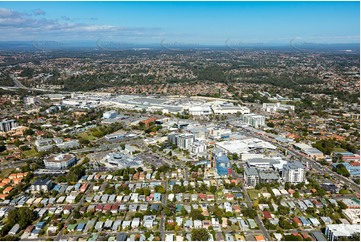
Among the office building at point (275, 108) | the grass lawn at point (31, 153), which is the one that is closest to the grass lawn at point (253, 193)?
the grass lawn at point (31, 153)

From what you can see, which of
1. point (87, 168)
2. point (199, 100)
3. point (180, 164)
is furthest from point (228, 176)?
point (199, 100)

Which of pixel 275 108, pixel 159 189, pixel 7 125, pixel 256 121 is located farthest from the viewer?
pixel 275 108

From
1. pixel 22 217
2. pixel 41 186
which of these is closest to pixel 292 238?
pixel 22 217

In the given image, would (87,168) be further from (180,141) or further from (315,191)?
(315,191)

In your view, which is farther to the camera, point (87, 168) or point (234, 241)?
point (87, 168)

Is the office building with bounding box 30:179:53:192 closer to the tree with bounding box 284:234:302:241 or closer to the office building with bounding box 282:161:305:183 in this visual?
the tree with bounding box 284:234:302:241

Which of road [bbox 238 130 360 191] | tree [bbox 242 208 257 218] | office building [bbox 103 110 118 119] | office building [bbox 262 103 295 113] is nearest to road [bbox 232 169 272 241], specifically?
tree [bbox 242 208 257 218]

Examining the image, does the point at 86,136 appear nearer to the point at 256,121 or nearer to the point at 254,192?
the point at 256,121

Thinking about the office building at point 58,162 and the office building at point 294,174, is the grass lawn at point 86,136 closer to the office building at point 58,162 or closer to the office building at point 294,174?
the office building at point 58,162
